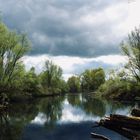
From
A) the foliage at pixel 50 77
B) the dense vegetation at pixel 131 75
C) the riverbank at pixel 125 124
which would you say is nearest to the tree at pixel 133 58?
the dense vegetation at pixel 131 75

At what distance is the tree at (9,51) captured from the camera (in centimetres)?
6882

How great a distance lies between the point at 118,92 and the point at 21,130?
58954mm

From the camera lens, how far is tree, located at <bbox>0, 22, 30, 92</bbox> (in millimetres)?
68825

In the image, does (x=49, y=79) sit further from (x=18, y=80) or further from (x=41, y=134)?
(x=41, y=134)

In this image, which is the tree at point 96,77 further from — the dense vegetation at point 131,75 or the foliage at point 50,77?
the dense vegetation at point 131,75

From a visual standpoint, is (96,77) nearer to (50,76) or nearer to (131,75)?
(50,76)

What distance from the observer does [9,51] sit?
71312 millimetres

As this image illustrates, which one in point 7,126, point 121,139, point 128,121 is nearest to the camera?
point 121,139

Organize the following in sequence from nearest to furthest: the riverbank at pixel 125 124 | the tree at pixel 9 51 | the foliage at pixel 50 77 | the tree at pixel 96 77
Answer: the riverbank at pixel 125 124
the tree at pixel 9 51
the foliage at pixel 50 77
the tree at pixel 96 77

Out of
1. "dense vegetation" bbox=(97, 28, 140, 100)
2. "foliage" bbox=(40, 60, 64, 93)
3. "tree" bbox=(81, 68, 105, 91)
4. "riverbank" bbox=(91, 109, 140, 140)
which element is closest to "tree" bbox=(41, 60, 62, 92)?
"foliage" bbox=(40, 60, 64, 93)

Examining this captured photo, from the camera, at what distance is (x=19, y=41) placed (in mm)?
72438

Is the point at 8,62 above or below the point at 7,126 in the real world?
above

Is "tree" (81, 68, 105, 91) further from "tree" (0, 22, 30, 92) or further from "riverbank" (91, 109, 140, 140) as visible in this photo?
"riverbank" (91, 109, 140, 140)

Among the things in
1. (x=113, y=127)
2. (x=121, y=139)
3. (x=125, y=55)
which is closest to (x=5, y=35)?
(x=125, y=55)
